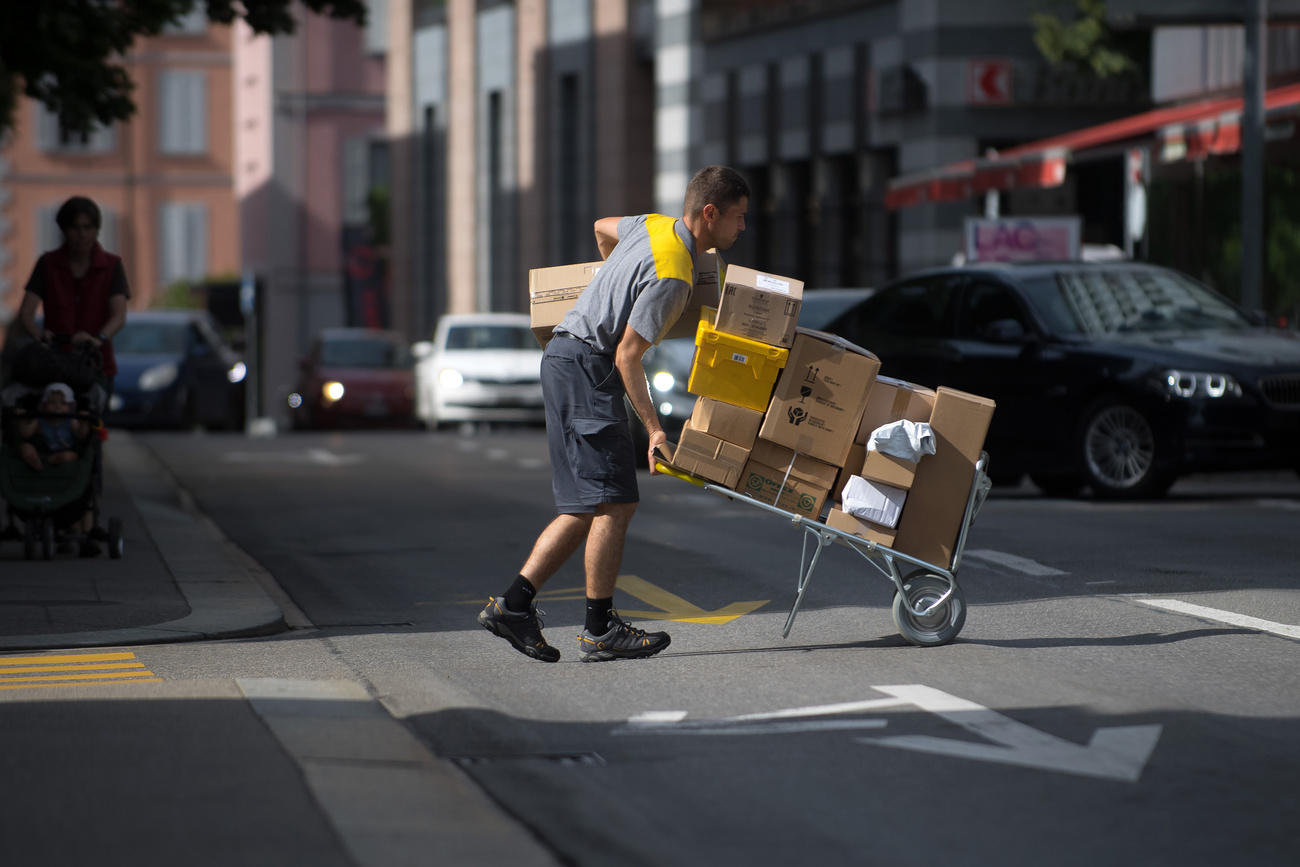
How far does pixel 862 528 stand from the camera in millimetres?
8070

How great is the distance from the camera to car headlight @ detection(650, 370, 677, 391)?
1895 centimetres

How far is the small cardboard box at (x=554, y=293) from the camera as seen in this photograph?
317 inches

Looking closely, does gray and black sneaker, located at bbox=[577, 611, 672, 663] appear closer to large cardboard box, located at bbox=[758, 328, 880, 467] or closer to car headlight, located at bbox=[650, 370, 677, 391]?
large cardboard box, located at bbox=[758, 328, 880, 467]

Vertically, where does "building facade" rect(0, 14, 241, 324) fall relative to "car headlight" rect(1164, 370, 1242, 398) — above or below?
above

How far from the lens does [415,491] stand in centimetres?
1656

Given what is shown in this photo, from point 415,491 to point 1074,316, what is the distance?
5029 mm

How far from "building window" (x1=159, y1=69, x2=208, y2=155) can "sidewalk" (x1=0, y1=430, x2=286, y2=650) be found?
6181 cm

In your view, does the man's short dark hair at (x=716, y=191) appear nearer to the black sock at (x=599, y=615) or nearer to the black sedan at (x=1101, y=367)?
the black sock at (x=599, y=615)

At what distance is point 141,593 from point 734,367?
3167 mm

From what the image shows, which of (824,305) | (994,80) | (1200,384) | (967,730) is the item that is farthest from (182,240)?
(967,730)

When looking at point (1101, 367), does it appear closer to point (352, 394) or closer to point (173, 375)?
point (173, 375)

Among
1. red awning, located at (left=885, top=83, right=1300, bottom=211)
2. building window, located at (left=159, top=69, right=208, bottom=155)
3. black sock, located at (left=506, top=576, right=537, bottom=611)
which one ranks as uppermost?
building window, located at (left=159, top=69, right=208, bottom=155)

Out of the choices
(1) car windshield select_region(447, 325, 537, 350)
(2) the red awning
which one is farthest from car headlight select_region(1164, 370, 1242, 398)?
(1) car windshield select_region(447, 325, 537, 350)

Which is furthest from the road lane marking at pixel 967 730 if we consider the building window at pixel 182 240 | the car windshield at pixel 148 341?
the building window at pixel 182 240
